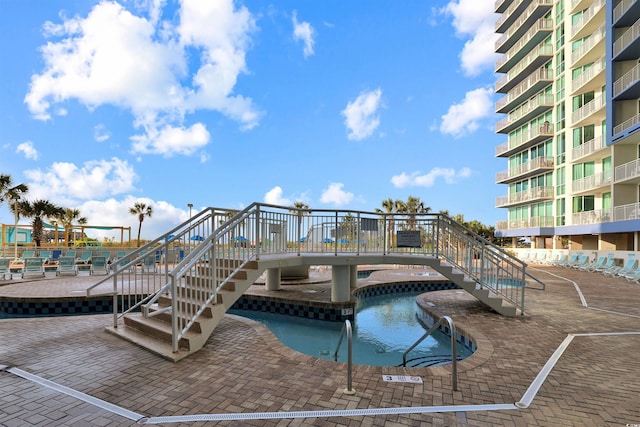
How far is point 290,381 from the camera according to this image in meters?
3.88

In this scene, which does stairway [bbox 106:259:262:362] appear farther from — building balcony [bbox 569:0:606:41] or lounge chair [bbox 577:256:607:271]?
building balcony [bbox 569:0:606:41]

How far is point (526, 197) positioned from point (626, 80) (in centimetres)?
1333

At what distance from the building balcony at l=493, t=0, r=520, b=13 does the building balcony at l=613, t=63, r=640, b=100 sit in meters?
20.2

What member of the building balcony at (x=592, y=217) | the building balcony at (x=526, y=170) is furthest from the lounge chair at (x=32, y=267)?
the building balcony at (x=526, y=170)

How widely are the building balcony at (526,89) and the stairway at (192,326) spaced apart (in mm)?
32228

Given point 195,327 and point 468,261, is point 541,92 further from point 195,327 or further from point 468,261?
point 195,327

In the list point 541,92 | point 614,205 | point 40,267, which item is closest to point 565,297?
point 614,205

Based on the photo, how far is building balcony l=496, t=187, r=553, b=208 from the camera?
91.7 ft

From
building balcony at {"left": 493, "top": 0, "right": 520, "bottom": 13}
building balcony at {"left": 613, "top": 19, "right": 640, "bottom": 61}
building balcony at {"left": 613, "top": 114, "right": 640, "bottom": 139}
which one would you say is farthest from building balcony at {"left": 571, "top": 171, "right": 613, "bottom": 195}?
building balcony at {"left": 493, "top": 0, "right": 520, "bottom": 13}

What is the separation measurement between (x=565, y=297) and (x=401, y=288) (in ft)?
17.1

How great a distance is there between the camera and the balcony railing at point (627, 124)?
18172 millimetres

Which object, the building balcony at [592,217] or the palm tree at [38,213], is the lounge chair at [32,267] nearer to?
the palm tree at [38,213]

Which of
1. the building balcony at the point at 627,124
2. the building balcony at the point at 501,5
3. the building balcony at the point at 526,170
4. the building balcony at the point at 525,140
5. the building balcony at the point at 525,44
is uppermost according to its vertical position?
the building balcony at the point at 501,5

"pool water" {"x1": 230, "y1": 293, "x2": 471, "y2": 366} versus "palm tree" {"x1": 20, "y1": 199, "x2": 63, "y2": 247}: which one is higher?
"palm tree" {"x1": 20, "y1": 199, "x2": 63, "y2": 247}
